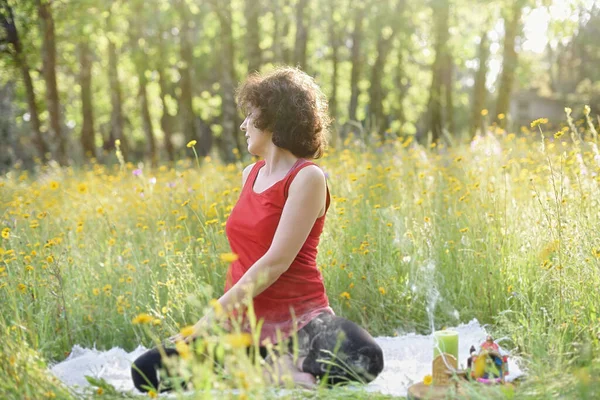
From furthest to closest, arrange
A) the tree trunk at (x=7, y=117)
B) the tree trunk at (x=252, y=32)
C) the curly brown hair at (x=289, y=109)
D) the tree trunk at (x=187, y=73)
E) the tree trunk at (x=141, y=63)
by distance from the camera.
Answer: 1. the tree trunk at (x=7, y=117)
2. the tree trunk at (x=187, y=73)
3. the tree trunk at (x=141, y=63)
4. the tree trunk at (x=252, y=32)
5. the curly brown hair at (x=289, y=109)

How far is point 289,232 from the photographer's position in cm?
310

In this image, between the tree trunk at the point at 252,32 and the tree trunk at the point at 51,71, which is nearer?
the tree trunk at the point at 51,71

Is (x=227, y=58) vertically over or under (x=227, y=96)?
over

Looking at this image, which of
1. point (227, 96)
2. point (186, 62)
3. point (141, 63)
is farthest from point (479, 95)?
point (141, 63)

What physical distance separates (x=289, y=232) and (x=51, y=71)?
35.0 ft

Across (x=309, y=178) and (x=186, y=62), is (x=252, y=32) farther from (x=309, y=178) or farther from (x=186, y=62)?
(x=309, y=178)

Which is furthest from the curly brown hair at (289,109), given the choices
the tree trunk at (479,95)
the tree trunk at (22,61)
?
the tree trunk at (479,95)

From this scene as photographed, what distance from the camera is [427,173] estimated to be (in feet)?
18.1

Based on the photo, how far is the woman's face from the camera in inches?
131

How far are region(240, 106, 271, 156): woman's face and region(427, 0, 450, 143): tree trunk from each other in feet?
33.6

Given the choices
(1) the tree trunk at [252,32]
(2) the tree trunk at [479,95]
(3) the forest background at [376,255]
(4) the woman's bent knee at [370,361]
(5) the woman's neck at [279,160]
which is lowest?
(4) the woman's bent knee at [370,361]

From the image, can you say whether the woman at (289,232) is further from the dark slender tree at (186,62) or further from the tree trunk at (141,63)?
the dark slender tree at (186,62)

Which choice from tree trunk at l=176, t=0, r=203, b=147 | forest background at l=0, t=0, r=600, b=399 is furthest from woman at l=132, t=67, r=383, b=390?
tree trunk at l=176, t=0, r=203, b=147

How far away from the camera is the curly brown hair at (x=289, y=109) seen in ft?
10.7
